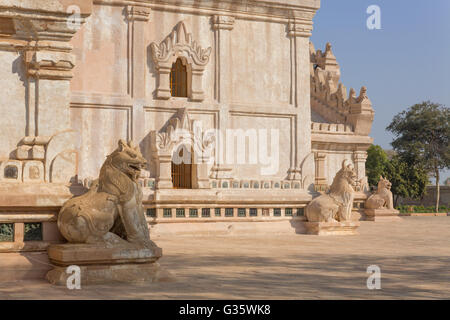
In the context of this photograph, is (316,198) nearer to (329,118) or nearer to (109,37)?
(109,37)

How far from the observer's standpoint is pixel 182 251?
1106 cm

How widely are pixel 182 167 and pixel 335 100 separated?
1065 cm

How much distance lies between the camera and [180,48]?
17328 millimetres

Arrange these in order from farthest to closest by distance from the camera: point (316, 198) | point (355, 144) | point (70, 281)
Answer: point (355, 144), point (316, 198), point (70, 281)

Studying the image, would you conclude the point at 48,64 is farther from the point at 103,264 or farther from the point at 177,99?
the point at 177,99

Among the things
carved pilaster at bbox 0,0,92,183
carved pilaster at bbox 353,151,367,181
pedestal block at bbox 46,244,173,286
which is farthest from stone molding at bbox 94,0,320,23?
pedestal block at bbox 46,244,173,286

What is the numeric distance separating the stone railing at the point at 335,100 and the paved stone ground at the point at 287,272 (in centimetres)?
1144

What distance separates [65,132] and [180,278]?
7.28 ft

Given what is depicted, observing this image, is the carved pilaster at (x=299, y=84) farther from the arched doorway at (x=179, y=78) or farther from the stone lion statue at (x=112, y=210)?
the stone lion statue at (x=112, y=210)

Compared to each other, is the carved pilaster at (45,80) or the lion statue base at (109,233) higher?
the carved pilaster at (45,80)

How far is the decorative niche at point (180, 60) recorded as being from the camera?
56.2 feet

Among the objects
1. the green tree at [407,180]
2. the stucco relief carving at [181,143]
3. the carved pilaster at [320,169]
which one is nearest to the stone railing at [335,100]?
the carved pilaster at [320,169]

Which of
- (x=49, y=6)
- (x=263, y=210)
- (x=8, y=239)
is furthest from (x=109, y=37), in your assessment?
(x=8, y=239)

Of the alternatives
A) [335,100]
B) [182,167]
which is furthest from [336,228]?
[335,100]
